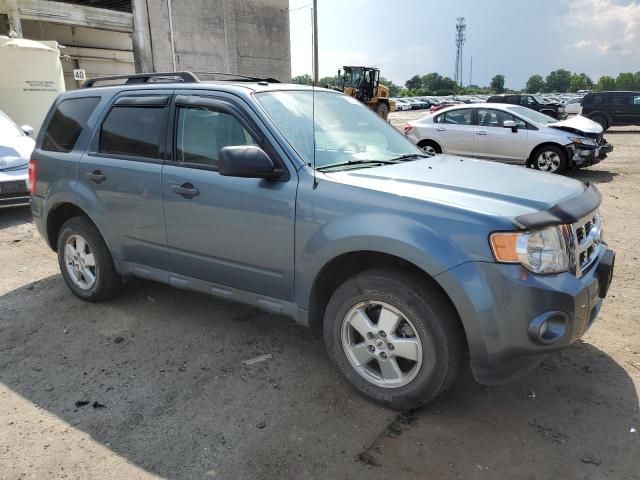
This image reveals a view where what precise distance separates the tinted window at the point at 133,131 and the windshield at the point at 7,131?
5106 mm

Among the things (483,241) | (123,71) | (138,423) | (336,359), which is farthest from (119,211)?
(123,71)

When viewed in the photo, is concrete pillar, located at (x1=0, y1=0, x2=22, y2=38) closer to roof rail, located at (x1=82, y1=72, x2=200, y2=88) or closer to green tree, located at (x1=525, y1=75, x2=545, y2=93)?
roof rail, located at (x1=82, y1=72, x2=200, y2=88)

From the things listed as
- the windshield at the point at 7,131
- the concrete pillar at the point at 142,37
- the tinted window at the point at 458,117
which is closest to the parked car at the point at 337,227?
the windshield at the point at 7,131

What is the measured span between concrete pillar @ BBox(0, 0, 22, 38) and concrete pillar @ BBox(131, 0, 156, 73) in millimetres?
6039

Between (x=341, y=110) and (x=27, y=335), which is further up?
(x=341, y=110)

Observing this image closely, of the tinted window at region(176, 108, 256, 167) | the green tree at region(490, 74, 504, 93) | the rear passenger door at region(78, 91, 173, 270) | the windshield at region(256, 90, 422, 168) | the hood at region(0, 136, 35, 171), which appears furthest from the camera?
the green tree at region(490, 74, 504, 93)

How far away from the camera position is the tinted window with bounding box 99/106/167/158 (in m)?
3.92

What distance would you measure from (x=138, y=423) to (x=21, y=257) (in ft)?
13.3

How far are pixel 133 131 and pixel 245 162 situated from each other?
1.48 meters

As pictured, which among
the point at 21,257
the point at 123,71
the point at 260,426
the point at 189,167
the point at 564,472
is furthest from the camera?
the point at 123,71

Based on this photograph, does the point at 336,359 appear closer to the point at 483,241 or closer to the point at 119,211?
the point at 483,241

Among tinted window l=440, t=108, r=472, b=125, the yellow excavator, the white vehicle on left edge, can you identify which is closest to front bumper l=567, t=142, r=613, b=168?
tinted window l=440, t=108, r=472, b=125

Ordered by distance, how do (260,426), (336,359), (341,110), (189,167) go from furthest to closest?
(341,110) < (189,167) < (336,359) < (260,426)

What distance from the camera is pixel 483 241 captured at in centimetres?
255
